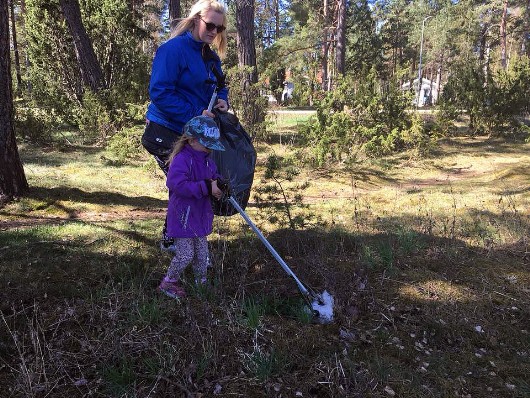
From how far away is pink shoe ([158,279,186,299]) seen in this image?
300cm

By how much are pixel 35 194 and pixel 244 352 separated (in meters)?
4.53

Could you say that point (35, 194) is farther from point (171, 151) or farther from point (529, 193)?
point (529, 193)

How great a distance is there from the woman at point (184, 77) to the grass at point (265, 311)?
982 mm

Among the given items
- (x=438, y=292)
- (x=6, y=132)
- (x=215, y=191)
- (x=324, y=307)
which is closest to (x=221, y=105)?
(x=215, y=191)

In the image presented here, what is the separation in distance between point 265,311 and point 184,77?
5.71 feet

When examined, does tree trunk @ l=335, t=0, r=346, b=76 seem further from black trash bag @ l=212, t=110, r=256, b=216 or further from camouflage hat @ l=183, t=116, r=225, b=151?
camouflage hat @ l=183, t=116, r=225, b=151

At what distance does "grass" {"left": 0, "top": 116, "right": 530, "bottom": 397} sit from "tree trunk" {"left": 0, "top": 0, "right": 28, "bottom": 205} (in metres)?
0.22

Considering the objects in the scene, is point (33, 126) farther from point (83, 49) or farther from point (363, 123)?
point (363, 123)

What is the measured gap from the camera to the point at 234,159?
3477mm

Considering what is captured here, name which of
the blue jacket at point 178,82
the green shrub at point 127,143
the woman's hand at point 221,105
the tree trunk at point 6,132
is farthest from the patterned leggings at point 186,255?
the green shrub at point 127,143

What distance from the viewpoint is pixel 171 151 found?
3.21m

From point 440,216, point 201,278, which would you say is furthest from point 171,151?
point 440,216

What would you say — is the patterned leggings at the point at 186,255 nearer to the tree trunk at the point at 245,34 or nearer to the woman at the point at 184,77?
the woman at the point at 184,77

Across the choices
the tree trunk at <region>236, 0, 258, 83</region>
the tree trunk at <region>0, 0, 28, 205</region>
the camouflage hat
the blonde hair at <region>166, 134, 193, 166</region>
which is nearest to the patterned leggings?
the blonde hair at <region>166, 134, 193, 166</region>
